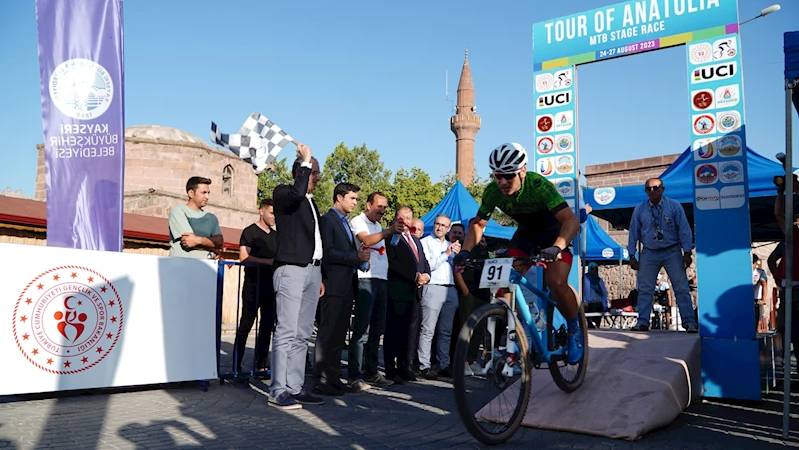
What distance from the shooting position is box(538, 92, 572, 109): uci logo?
896 cm

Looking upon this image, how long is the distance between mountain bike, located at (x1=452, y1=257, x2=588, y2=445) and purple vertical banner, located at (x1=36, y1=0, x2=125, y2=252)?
4.51 m

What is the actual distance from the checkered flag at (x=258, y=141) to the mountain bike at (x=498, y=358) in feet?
10.0

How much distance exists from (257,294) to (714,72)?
236 inches

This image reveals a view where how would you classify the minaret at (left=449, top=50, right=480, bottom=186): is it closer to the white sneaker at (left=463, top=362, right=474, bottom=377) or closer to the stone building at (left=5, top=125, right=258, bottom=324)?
the stone building at (left=5, top=125, right=258, bottom=324)

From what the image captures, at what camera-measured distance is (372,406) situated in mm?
5883

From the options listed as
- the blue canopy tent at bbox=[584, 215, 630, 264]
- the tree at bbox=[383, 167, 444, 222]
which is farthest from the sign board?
the tree at bbox=[383, 167, 444, 222]

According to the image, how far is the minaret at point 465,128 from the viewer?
75.0 m

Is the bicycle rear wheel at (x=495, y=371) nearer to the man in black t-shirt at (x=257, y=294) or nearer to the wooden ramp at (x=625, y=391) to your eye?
the wooden ramp at (x=625, y=391)

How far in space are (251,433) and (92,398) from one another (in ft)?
7.43

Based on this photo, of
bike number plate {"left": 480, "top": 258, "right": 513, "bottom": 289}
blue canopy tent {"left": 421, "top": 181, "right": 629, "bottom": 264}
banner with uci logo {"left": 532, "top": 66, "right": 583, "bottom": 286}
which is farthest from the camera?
blue canopy tent {"left": 421, "top": 181, "right": 629, "bottom": 264}

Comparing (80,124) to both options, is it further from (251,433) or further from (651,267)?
(651,267)

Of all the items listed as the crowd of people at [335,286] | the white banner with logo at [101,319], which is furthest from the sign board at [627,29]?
the white banner with logo at [101,319]

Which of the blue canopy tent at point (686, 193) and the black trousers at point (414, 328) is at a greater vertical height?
the blue canopy tent at point (686, 193)

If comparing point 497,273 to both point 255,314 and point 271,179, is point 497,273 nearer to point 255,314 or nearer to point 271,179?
point 255,314
